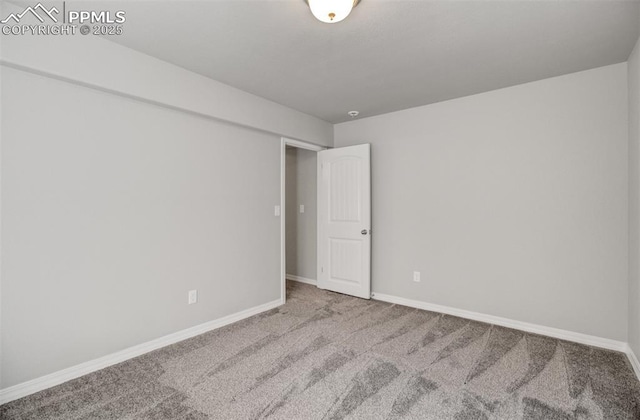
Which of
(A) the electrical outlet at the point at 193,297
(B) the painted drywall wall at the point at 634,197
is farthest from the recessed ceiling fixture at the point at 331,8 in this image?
(A) the electrical outlet at the point at 193,297

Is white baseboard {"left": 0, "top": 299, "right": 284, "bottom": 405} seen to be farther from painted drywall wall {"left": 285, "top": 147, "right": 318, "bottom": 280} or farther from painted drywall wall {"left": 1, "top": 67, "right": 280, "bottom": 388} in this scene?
painted drywall wall {"left": 285, "top": 147, "right": 318, "bottom": 280}

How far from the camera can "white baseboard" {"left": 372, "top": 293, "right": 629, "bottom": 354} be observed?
2.55 meters

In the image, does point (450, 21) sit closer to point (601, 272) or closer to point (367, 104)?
point (367, 104)

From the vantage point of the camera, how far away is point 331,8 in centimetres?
163

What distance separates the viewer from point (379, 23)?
194 cm

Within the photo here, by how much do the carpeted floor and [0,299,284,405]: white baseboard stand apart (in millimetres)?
63

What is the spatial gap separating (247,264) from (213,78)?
6.30 feet

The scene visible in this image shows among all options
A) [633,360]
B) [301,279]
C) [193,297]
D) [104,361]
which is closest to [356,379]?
[193,297]

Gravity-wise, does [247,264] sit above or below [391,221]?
below

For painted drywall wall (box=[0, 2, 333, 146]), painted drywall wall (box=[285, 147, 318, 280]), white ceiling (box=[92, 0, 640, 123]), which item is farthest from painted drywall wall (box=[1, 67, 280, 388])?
painted drywall wall (box=[285, 147, 318, 280])

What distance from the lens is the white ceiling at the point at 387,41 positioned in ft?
5.96

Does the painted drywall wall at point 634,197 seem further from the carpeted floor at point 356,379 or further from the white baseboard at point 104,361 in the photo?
the white baseboard at point 104,361

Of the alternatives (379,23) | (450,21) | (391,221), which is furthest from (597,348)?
(379,23)

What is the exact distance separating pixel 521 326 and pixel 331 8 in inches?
127
